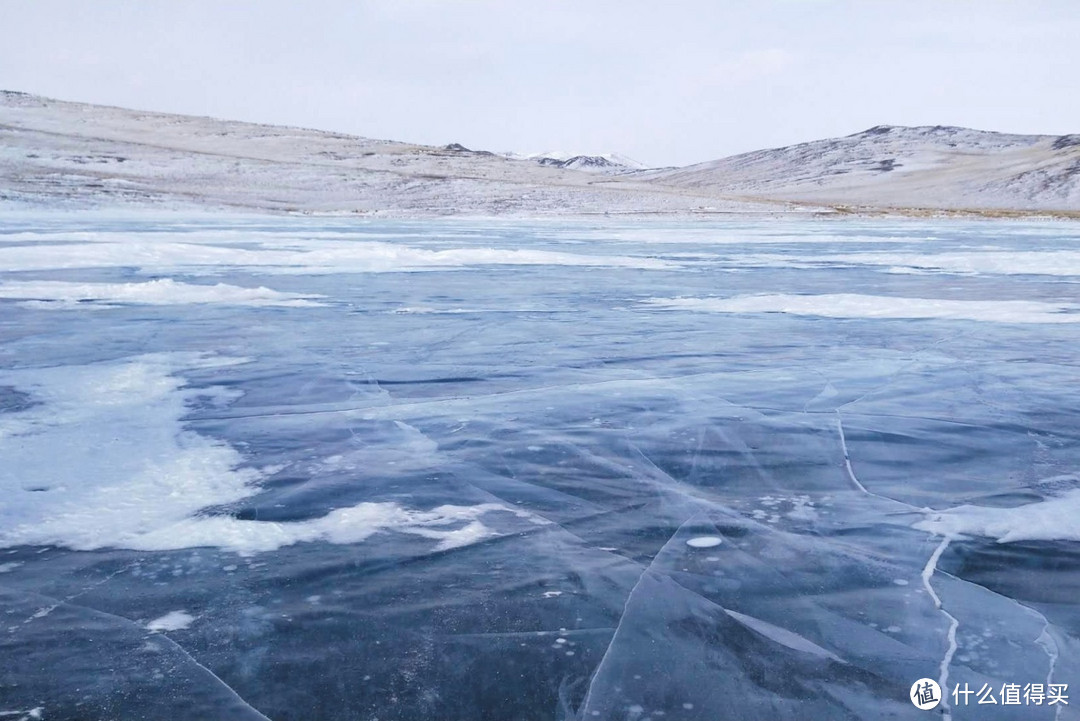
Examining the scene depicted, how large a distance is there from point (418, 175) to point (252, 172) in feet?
21.7

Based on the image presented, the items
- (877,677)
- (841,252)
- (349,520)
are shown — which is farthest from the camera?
(841,252)

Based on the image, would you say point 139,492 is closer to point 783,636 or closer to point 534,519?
point 534,519

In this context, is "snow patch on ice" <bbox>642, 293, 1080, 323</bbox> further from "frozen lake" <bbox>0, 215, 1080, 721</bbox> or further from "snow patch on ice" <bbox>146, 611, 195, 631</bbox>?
"snow patch on ice" <bbox>146, 611, 195, 631</bbox>

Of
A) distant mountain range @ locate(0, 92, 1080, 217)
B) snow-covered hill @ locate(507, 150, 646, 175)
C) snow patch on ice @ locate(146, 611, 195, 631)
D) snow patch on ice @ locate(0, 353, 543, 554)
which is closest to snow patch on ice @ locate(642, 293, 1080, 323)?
snow patch on ice @ locate(0, 353, 543, 554)

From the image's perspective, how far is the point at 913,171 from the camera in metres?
60.3

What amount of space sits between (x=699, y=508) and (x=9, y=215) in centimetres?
2345

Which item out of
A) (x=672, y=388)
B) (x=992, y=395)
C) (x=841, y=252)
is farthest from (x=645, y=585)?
(x=841, y=252)

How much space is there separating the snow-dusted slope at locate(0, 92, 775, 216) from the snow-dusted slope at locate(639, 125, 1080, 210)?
17.1m

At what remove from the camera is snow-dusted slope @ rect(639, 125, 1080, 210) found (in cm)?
5009

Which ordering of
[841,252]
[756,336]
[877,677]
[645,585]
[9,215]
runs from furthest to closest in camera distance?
[9,215], [841,252], [756,336], [645,585], [877,677]

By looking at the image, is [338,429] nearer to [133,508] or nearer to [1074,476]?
[133,508]

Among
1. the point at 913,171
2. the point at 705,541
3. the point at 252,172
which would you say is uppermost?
the point at 913,171

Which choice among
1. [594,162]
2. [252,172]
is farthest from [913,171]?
[594,162]

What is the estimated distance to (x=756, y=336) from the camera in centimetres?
601
